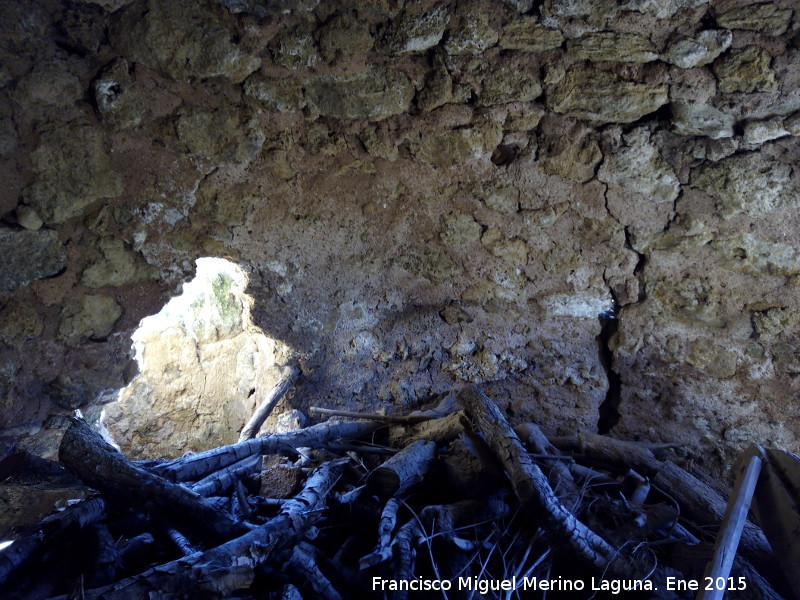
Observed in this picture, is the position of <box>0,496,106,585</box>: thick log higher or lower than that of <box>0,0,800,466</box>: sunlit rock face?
lower

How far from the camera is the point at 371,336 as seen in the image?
277cm

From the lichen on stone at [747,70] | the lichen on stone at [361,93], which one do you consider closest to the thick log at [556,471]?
the lichen on stone at [361,93]

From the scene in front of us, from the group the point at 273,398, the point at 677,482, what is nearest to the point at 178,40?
the point at 273,398

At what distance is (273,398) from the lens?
2.74 meters

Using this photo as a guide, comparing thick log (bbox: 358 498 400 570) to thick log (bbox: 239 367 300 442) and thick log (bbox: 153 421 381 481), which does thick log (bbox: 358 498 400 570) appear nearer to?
thick log (bbox: 153 421 381 481)

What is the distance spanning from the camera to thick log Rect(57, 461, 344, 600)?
52.0 inches

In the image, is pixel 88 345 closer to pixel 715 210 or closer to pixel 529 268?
pixel 529 268

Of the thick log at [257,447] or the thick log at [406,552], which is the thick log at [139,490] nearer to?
the thick log at [257,447]

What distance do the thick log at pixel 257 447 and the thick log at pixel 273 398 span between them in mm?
373

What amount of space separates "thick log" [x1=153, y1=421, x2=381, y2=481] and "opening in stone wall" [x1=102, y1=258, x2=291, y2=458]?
921 mm

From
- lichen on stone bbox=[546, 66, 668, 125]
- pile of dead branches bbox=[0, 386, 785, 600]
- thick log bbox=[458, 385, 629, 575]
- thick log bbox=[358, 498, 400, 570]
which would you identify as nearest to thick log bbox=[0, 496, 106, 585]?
pile of dead branches bbox=[0, 386, 785, 600]

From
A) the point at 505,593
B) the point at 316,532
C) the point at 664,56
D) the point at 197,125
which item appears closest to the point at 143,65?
the point at 197,125

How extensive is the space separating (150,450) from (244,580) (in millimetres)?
2510

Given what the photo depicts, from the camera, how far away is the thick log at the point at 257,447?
195 centimetres
